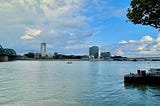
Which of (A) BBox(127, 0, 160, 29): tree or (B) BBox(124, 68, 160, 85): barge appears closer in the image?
(A) BBox(127, 0, 160, 29): tree

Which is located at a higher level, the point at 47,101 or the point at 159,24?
the point at 159,24

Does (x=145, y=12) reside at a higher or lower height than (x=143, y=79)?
higher

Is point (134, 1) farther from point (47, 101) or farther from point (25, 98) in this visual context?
point (25, 98)

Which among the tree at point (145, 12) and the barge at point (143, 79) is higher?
the tree at point (145, 12)

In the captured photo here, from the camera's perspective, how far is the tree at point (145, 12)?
23891 mm

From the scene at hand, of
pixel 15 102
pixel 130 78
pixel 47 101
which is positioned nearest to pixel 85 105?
pixel 47 101

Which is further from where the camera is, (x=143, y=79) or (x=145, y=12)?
(x=143, y=79)

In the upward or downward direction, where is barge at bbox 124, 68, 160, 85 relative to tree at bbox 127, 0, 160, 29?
downward

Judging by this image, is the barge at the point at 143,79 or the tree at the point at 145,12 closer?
the tree at the point at 145,12

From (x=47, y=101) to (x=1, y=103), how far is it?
4.76 meters

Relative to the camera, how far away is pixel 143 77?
5738 centimetres

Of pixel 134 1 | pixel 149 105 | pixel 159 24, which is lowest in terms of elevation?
pixel 149 105

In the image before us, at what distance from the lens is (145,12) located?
993 inches

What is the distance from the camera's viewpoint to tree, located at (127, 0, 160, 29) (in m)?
23.9
